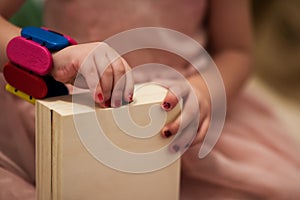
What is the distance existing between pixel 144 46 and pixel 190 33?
0.27 feet

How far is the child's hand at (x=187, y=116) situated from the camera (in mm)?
552

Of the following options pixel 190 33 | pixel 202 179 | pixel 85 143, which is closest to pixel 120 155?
pixel 85 143

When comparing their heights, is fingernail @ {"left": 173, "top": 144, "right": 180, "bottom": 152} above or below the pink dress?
above

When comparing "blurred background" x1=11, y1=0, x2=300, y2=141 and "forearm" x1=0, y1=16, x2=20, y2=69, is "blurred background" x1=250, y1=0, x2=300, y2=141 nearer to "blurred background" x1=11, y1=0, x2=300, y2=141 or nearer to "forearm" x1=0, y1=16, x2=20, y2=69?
"blurred background" x1=11, y1=0, x2=300, y2=141

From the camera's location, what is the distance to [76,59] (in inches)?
20.3

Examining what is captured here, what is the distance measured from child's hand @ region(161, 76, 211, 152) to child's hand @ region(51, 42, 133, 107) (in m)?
0.05

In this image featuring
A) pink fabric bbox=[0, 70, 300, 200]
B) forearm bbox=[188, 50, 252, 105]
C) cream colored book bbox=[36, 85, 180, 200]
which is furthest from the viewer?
forearm bbox=[188, 50, 252, 105]

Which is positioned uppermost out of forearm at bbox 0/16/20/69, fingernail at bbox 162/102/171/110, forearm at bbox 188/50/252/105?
forearm at bbox 0/16/20/69

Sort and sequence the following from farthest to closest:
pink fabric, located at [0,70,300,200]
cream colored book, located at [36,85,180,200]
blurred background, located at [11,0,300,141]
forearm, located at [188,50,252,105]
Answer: blurred background, located at [11,0,300,141] → forearm, located at [188,50,252,105] → pink fabric, located at [0,70,300,200] → cream colored book, located at [36,85,180,200]

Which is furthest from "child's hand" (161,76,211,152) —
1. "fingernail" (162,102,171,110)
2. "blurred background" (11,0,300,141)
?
"blurred background" (11,0,300,141)

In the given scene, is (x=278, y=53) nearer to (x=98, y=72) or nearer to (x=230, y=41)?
(x=230, y=41)

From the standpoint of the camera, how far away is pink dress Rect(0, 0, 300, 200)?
0.62m

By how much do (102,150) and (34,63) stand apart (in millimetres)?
96

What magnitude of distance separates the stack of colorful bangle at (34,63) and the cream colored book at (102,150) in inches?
0.6
